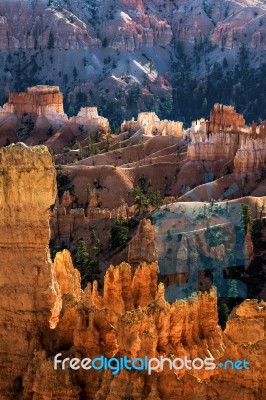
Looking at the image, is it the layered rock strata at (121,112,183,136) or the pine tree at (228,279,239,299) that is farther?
the layered rock strata at (121,112,183,136)

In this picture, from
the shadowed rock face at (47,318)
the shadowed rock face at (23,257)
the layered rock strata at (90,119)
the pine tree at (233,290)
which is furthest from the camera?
the layered rock strata at (90,119)

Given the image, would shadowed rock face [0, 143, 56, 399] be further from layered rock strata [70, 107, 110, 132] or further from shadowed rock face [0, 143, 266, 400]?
layered rock strata [70, 107, 110, 132]

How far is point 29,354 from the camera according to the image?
3017 cm

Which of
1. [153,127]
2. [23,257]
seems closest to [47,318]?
[23,257]

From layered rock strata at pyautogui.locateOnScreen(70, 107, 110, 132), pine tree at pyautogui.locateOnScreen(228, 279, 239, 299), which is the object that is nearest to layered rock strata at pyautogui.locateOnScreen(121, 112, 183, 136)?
layered rock strata at pyautogui.locateOnScreen(70, 107, 110, 132)

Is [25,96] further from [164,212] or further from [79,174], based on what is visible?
[164,212]

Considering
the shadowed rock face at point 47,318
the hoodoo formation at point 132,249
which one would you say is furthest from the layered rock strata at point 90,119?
the shadowed rock face at point 47,318

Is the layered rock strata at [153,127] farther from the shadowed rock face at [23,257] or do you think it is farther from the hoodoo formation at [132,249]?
the shadowed rock face at [23,257]

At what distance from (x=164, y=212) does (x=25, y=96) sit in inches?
2838

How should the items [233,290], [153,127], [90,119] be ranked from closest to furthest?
[233,290] → [153,127] → [90,119]

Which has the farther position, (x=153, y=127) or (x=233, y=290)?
(x=153, y=127)

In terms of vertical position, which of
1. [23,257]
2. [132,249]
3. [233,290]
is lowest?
[233,290]

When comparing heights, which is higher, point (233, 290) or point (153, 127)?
point (233, 290)

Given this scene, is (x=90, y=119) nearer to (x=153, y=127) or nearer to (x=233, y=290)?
(x=153, y=127)
